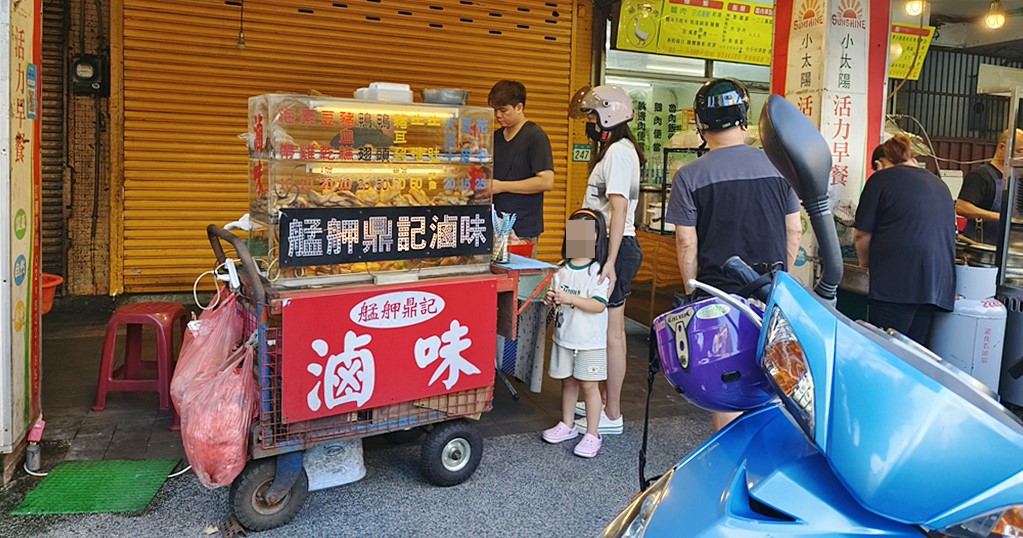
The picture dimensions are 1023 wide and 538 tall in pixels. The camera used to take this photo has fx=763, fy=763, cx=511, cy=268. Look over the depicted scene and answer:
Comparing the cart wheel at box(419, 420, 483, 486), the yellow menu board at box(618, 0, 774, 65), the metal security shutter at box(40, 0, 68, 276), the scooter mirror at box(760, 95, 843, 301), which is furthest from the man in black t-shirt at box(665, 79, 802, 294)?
the metal security shutter at box(40, 0, 68, 276)

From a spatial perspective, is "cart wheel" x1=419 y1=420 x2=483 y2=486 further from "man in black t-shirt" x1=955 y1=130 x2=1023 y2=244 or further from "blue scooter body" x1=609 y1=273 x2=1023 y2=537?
"man in black t-shirt" x1=955 y1=130 x2=1023 y2=244

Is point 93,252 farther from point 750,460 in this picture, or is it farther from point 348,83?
point 750,460

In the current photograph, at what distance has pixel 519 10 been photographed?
28.9 ft

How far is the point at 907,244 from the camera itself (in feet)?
14.8

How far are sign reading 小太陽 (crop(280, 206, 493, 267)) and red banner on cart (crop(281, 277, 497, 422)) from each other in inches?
7.0

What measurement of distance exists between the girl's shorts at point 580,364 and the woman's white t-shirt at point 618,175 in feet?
2.41

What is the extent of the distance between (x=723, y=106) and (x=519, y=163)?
2.10m

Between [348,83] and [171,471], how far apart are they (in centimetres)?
510

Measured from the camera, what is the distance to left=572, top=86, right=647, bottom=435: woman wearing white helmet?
14.0 ft

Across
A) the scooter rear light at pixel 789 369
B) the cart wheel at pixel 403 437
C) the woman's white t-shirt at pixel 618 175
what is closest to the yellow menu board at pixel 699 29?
the woman's white t-shirt at pixel 618 175

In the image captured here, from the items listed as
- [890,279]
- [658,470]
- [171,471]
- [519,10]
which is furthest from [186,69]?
[890,279]

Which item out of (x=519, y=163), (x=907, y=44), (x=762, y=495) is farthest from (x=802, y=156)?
(x=907, y=44)

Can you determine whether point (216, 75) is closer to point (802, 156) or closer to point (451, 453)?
point (451, 453)

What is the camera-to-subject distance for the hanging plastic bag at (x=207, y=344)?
11.2 ft
